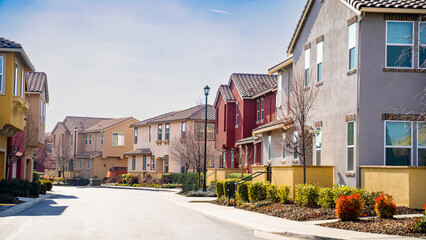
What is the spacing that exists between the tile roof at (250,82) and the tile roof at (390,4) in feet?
72.5

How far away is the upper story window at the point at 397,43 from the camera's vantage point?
21.4 m

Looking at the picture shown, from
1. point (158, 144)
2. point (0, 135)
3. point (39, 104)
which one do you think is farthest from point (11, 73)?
point (158, 144)

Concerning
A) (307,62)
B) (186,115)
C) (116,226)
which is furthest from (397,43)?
(186,115)

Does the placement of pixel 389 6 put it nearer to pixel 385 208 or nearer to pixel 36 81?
pixel 385 208

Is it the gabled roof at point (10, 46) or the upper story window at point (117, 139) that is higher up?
the gabled roof at point (10, 46)

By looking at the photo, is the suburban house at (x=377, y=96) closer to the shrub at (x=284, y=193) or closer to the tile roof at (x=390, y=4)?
the tile roof at (x=390, y=4)

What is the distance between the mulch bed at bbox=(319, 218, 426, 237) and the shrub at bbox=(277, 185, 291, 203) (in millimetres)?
5992

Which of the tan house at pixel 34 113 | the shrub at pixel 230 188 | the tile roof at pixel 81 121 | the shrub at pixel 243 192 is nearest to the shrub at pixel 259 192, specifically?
the shrub at pixel 243 192

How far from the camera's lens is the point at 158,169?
65438 millimetres

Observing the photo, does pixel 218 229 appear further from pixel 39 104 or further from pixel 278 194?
pixel 39 104

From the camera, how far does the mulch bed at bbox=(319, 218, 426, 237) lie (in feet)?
48.5

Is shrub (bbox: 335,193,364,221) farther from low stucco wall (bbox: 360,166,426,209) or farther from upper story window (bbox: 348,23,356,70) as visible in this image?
upper story window (bbox: 348,23,356,70)

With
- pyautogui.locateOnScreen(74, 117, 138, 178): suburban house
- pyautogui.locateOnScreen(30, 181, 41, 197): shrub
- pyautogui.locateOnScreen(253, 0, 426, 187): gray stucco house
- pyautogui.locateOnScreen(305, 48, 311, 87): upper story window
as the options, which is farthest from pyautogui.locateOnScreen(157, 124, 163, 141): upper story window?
pyautogui.locateOnScreen(253, 0, 426, 187): gray stucco house

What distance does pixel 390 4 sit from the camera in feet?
70.0
